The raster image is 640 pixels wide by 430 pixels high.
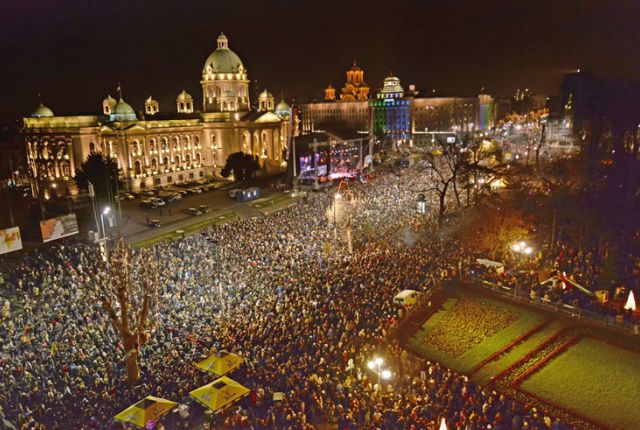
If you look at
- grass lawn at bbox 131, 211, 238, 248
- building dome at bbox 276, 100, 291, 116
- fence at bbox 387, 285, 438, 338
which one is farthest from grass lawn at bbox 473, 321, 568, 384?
building dome at bbox 276, 100, 291, 116

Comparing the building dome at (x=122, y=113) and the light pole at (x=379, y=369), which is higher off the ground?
the building dome at (x=122, y=113)

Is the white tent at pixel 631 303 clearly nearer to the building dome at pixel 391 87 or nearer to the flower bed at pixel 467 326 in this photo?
the flower bed at pixel 467 326

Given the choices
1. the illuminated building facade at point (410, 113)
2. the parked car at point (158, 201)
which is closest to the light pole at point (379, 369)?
the parked car at point (158, 201)

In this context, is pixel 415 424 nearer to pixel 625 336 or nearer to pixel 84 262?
pixel 625 336

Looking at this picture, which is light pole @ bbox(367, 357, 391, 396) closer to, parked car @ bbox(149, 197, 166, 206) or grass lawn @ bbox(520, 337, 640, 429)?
grass lawn @ bbox(520, 337, 640, 429)

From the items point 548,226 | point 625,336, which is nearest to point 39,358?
point 625,336

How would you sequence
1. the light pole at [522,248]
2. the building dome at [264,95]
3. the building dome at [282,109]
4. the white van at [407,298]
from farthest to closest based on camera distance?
the building dome at [264,95] < the building dome at [282,109] < the light pole at [522,248] < the white van at [407,298]

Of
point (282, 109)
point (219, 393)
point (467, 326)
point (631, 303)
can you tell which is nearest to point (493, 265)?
point (467, 326)
